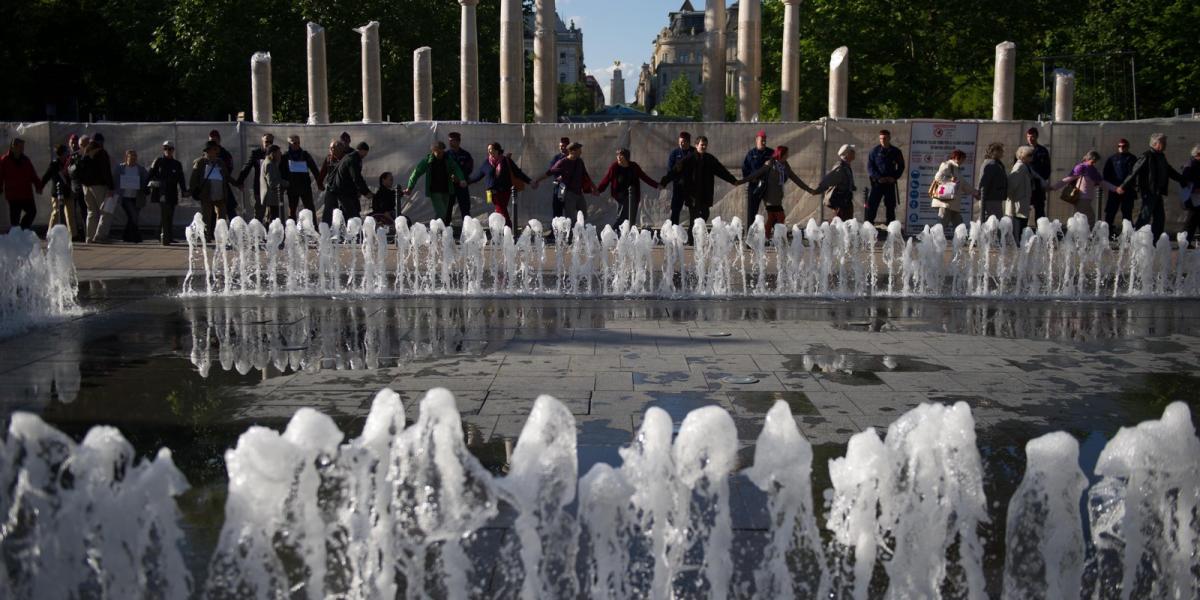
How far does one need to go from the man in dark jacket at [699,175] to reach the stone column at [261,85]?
11717mm

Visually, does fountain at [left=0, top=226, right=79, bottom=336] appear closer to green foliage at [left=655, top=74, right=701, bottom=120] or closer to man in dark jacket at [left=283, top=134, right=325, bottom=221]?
man in dark jacket at [left=283, top=134, right=325, bottom=221]

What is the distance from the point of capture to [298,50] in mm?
38688

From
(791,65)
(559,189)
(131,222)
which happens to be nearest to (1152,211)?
(559,189)

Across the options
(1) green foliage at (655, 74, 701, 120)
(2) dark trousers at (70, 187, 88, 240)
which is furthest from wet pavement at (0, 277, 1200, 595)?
(1) green foliage at (655, 74, 701, 120)

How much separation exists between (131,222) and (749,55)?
52.5 feet

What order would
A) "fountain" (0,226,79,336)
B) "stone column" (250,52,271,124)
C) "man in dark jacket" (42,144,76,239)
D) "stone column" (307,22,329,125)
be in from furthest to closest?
"stone column" (307,22,329,125)
"stone column" (250,52,271,124)
"man in dark jacket" (42,144,76,239)
"fountain" (0,226,79,336)

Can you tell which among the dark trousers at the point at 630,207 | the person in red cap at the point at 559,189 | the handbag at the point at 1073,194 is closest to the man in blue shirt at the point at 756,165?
the dark trousers at the point at 630,207

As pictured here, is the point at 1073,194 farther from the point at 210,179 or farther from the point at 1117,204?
the point at 210,179

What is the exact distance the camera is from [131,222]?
1808 centimetres

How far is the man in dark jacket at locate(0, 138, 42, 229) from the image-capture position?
16609 millimetres

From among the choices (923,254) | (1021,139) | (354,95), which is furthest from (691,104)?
(923,254)

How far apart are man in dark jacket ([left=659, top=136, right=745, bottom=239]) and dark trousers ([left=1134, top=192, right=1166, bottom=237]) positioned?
585 centimetres

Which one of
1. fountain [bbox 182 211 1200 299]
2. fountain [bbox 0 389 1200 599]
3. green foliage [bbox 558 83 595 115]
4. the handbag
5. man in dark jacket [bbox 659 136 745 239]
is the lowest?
fountain [bbox 0 389 1200 599]

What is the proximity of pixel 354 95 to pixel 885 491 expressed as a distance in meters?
40.1
